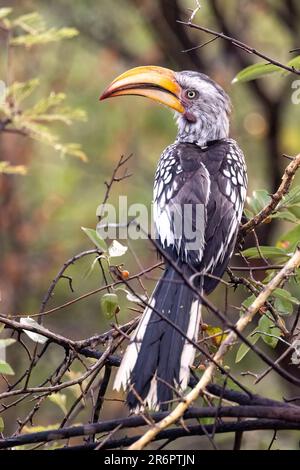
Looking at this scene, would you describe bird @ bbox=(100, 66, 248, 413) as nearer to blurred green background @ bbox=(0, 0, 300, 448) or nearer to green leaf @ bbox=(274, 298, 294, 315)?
green leaf @ bbox=(274, 298, 294, 315)

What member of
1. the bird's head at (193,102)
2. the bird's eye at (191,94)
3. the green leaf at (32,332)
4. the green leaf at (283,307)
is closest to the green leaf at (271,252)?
the green leaf at (283,307)

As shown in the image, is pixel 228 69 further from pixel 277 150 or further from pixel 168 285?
pixel 168 285

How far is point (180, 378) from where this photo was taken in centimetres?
236

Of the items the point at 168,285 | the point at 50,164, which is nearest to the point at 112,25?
the point at 50,164

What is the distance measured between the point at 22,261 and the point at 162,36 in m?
2.06

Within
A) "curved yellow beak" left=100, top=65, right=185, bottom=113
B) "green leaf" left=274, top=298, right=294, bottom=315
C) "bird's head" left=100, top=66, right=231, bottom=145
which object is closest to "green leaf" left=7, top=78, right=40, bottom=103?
"curved yellow beak" left=100, top=65, right=185, bottom=113

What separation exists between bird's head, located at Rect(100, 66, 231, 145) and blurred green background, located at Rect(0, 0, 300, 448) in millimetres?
1922

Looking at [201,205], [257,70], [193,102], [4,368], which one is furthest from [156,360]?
[193,102]

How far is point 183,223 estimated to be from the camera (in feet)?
10.2

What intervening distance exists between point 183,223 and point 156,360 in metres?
0.82

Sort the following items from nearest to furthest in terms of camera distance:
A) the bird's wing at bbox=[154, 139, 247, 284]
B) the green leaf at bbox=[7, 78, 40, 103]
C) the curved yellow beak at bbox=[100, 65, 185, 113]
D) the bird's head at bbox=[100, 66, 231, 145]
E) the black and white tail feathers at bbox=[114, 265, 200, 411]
→ 1. the black and white tail feathers at bbox=[114, 265, 200, 411]
2. the bird's wing at bbox=[154, 139, 247, 284]
3. the curved yellow beak at bbox=[100, 65, 185, 113]
4. the green leaf at bbox=[7, 78, 40, 103]
5. the bird's head at bbox=[100, 66, 231, 145]

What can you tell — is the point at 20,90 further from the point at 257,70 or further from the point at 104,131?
the point at 104,131

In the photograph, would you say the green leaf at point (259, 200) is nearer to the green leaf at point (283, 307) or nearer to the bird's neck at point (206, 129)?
the green leaf at point (283, 307)

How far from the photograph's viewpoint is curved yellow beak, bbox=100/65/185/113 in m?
3.54
